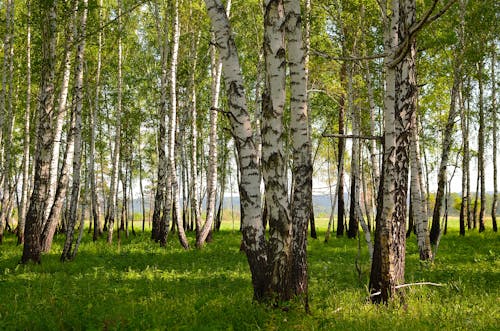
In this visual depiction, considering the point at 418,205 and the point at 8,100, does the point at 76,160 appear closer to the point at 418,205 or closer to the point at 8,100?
the point at 418,205

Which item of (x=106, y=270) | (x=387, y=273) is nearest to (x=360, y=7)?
(x=387, y=273)

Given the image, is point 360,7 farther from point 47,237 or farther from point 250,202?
point 47,237

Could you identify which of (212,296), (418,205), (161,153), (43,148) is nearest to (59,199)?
(43,148)

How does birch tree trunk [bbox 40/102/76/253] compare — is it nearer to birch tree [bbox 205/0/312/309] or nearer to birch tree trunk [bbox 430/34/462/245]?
birch tree [bbox 205/0/312/309]

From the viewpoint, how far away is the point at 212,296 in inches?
296

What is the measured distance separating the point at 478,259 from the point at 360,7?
8520mm

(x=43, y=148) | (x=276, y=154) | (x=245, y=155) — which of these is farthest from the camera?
(x=43, y=148)

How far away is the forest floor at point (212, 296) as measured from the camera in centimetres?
546

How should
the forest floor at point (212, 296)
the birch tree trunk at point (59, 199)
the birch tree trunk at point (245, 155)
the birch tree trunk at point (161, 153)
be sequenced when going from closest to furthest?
the forest floor at point (212, 296), the birch tree trunk at point (245, 155), the birch tree trunk at point (59, 199), the birch tree trunk at point (161, 153)

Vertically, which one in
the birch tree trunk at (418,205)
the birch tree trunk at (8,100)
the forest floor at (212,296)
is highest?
the birch tree trunk at (8,100)

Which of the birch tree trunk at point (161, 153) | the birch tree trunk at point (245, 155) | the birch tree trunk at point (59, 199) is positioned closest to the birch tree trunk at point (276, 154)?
the birch tree trunk at point (245, 155)

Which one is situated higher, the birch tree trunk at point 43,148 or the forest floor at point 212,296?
the birch tree trunk at point 43,148

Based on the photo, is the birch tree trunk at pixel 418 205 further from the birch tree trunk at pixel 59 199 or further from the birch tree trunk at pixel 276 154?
the birch tree trunk at pixel 59 199

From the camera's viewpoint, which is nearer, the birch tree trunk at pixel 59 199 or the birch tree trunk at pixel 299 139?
the birch tree trunk at pixel 299 139
